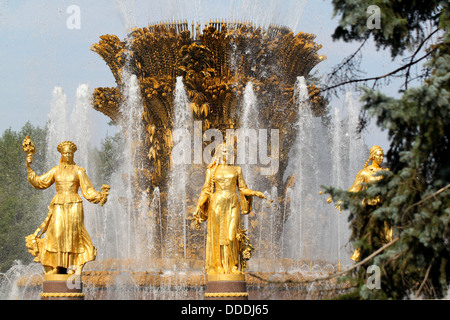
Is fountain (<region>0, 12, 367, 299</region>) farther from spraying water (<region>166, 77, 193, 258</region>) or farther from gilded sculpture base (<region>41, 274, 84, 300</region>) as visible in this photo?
gilded sculpture base (<region>41, 274, 84, 300</region>)

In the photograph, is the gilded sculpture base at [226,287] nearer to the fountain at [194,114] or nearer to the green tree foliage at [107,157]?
the fountain at [194,114]

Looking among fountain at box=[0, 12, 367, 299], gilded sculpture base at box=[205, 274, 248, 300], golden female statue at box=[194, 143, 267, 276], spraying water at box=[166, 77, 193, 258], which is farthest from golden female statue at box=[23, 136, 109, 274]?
spraying water at box=[166, 77, 193, 258]

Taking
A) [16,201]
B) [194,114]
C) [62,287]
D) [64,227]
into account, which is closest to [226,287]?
[62,287]

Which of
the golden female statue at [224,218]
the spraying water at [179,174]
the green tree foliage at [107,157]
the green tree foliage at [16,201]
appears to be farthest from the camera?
the green tree foliage at [107,157]

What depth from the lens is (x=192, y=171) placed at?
1827 centimetres

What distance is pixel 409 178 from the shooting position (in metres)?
7.30

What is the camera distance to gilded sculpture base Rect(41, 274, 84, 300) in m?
11.0

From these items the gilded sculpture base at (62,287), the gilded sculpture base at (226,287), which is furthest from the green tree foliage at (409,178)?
the gilded sculpture base at (62,287)

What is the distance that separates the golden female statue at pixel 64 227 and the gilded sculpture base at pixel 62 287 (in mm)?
165

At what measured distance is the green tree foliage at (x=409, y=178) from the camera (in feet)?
23.0

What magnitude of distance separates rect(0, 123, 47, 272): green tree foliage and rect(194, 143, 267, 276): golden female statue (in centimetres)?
1755

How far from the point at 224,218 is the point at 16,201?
21316 millimetres
